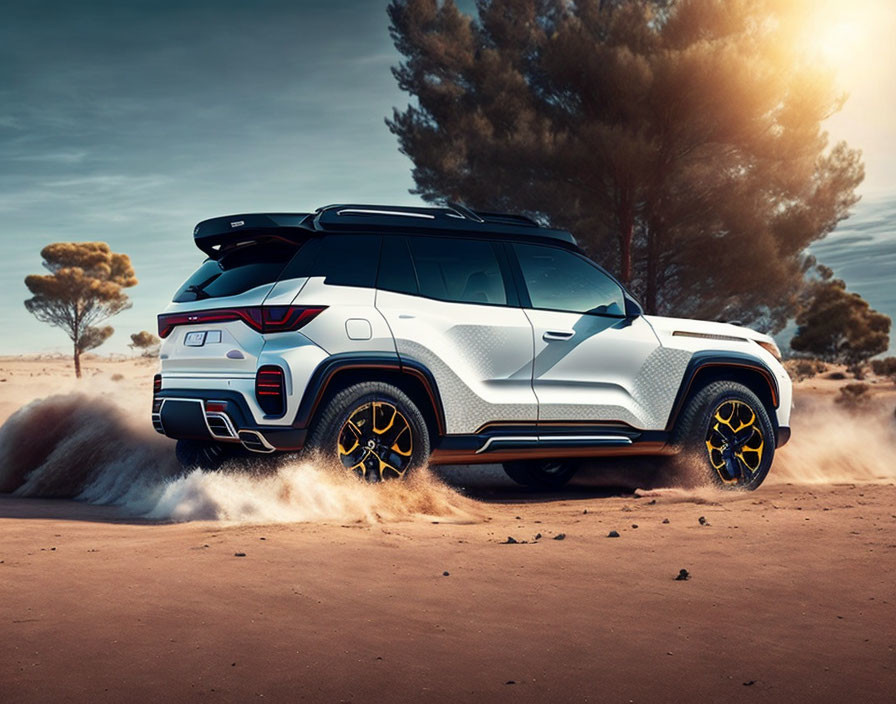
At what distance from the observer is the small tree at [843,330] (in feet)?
161

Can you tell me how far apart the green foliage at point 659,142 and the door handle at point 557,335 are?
1404cm

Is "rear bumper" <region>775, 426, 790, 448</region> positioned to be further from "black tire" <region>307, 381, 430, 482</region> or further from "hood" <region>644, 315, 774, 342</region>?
"black tire" <region>307, 381, 430, 482</region>

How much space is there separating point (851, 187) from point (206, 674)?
24352 mm

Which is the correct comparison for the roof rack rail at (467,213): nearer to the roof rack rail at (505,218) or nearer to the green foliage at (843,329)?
the roof rack rail at (505,218)

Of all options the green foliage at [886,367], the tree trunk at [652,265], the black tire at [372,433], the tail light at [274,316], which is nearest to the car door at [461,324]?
the black tire at [372,433]

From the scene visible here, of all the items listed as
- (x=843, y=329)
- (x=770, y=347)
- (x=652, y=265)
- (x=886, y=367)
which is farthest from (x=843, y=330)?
(x=770, y=347)

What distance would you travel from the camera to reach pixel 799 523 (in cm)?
704

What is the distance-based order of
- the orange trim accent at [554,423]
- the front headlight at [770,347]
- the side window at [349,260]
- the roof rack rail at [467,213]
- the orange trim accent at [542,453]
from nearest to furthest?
the side window at [349,260] < the orange trim accent at [542,453] < the orange trim accent at [554,423] < the roof rack rail at [467,213] < the front headlight at [770,347]

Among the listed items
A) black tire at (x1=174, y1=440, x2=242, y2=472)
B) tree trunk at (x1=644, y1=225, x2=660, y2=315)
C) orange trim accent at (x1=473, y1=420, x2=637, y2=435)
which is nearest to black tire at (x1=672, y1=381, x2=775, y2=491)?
orange trim accent at (x1=473, y1=420, x2=637, y2=435)

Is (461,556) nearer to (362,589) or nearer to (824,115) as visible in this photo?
(362,589)

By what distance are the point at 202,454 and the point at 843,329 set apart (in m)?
46.0

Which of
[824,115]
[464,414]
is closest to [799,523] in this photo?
[464,414]

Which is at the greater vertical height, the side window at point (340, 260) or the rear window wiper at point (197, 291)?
the side window at point (340, 260)

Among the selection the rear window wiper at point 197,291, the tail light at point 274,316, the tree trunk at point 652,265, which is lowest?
the tail light at point 274,316
